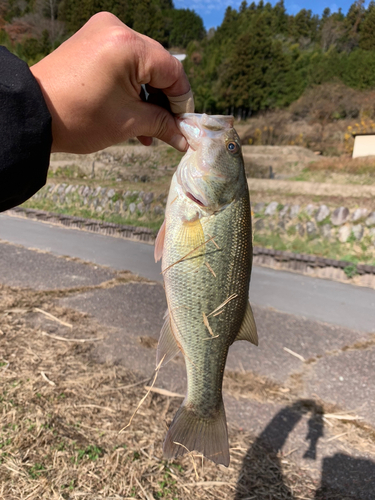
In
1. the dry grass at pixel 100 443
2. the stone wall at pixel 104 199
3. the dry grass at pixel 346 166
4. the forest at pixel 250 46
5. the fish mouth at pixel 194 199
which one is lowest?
the dry grass at pixel 100 443

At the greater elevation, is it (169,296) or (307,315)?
(169,296)

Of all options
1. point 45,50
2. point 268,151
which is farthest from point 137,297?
point 45,50

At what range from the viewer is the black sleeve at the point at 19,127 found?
1.29 m

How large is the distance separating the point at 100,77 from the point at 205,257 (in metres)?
0.85

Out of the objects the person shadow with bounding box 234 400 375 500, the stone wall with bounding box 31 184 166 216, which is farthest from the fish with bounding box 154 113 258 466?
the stone wall with bounding box 31 184 166 216

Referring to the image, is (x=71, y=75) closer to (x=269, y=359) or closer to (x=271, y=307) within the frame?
(x=269, y=359)

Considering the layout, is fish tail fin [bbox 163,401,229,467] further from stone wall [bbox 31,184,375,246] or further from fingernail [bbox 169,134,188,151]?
stone wall [bbox 31,184,375,246]

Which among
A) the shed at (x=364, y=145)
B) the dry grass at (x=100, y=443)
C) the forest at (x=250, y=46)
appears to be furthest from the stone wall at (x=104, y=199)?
the forest at (x=250, y=46)

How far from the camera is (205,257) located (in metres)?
1.68

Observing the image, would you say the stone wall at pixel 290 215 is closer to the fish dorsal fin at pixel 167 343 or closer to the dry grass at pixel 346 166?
the dry grass at pixel 346 166

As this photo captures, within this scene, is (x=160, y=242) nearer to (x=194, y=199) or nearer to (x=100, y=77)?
(x=194, y=199)

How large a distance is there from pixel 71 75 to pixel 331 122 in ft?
105

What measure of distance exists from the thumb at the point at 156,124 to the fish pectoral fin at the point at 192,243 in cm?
49

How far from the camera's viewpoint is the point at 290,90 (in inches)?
1620
